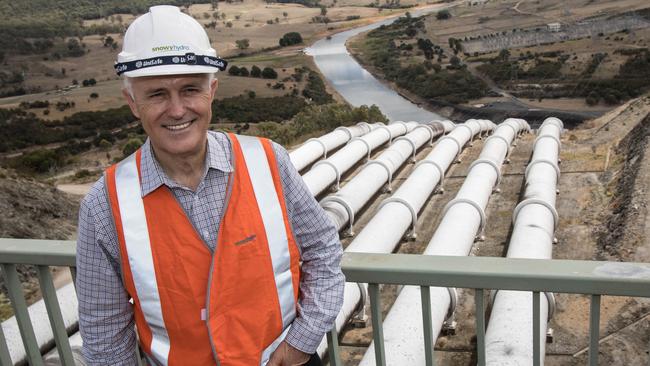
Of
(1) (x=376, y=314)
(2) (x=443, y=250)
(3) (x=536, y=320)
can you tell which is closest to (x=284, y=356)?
(1) (x=376, y=314)

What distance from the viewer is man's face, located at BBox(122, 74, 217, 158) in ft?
6.79

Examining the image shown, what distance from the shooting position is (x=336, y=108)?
3491 centimetres

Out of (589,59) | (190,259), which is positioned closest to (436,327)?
(190,259)

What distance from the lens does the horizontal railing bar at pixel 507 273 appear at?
2.09 meters

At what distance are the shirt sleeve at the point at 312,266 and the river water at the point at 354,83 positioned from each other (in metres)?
68.8

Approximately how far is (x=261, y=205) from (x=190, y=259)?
33 centimetres

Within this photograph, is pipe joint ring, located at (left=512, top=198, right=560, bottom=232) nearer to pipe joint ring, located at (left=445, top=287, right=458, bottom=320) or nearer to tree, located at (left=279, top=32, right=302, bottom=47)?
pipe joint ring, located at (left=445, top=287, right=458, bottom=320)

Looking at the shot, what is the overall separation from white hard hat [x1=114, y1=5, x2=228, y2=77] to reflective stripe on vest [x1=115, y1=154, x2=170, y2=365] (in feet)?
1.36

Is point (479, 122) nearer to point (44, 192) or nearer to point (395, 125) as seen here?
point (395, 125)

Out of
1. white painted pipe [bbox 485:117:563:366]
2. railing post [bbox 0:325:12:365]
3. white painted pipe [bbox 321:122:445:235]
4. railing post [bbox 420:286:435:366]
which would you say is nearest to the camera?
railing post [bbox 420:286:435:366]

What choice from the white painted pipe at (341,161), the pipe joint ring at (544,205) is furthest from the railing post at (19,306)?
the pipe joint ring at (544,205)

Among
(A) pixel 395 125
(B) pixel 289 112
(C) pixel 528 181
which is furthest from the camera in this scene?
(B) pixel 289 112

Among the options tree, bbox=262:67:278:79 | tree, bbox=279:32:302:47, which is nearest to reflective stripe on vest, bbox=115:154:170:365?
tree, bbox=262:67:278:79

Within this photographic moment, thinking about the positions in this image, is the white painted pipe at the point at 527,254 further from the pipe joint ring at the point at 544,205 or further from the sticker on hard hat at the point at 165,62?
the sticker on hard hat at the point at 165,62
